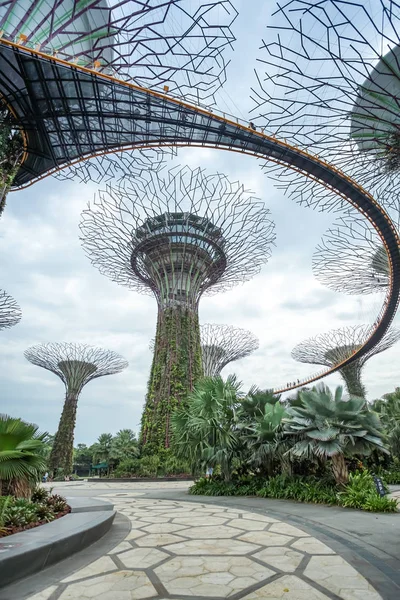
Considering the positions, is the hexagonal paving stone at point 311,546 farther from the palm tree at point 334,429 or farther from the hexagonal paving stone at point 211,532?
the palm tree at point 334,429

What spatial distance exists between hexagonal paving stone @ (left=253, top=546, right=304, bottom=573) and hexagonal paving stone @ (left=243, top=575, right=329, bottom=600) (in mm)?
354

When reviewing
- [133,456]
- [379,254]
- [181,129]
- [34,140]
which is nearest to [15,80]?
[34,140]

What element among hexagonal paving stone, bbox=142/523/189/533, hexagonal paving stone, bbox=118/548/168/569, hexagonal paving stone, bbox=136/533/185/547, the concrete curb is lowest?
hexagonal paving stone, bbox=142/523/189/533

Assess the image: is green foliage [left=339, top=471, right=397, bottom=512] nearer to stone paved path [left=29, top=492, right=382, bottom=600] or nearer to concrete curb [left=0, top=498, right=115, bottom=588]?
stone paved path [left=29, top=492, right=382, bottom=600]

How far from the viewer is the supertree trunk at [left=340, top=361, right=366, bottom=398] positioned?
31.8m

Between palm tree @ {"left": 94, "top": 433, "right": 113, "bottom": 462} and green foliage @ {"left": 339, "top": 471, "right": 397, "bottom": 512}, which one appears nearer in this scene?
green foliage @ {"left": 339, "top": 471, "right": 397, "bottom": 512}

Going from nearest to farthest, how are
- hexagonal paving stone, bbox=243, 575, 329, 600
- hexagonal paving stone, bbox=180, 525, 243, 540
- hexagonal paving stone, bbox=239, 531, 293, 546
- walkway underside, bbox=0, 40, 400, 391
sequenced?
hexagonal paving stone, bbox=243, 575, 329, 600, hexagonal paving stone, bbox=239, 531, 293, 546, hexagonal paving stone, bbox=180, 525, 243, 540, walkway underside, bbox=0, 40, 400, 391

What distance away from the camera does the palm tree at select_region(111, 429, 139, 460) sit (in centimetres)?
2088

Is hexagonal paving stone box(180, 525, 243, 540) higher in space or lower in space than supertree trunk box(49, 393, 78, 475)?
lower

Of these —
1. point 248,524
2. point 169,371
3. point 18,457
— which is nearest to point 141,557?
point 18,457

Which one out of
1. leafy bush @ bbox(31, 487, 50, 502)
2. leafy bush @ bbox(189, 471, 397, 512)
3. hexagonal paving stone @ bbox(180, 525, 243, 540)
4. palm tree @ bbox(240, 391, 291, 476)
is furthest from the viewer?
palm tree @ bbox(240, 391, 291, 476)

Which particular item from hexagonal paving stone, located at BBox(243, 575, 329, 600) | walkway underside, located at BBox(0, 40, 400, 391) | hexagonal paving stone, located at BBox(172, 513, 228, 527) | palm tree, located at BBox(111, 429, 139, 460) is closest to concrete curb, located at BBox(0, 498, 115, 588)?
hexagonal paving stone, located at BBox(172, 513, 228, 527)

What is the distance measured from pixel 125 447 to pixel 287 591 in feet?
77.6

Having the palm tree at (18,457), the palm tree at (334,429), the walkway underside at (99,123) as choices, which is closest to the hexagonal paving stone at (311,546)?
the palm tree at (334,429)
